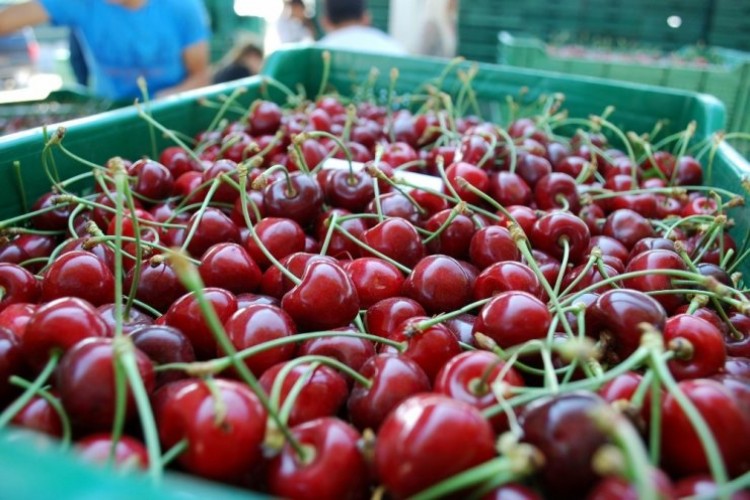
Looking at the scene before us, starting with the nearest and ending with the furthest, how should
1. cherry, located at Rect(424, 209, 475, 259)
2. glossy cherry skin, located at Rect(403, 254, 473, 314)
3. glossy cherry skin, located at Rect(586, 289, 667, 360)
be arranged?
1. glossy cherry skin, located at Rect(586, 289, 667, 360)
2. glossy cherry skin, located at Rect(403, 254, 473, 314)
3. cherry, located at Rect(424, 209, 475, 259)

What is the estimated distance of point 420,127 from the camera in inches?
86.7

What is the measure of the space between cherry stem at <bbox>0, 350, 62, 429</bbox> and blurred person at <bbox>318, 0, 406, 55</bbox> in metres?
3.46

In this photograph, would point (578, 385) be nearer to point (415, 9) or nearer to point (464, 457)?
point (464, 457)

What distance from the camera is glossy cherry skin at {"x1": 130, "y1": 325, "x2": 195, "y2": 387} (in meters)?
0.90

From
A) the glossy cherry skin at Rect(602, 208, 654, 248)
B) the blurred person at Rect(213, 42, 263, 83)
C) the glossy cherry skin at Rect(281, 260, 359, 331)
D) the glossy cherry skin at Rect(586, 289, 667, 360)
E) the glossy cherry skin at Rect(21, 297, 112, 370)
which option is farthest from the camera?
the blurred person at Rect(213, 42, 263, 83)

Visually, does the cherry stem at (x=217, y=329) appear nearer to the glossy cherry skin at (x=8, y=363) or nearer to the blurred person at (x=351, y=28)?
the glossy cherry skin at (x=8, y=363)

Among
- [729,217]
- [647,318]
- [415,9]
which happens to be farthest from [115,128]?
[415,9]

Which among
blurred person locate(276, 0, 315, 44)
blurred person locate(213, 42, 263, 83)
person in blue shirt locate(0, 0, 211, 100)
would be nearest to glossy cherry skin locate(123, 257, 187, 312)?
person in blue shirt locate(0, 0, 211, 100)

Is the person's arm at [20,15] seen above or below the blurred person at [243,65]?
above

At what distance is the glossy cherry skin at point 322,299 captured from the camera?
1049 millimetres

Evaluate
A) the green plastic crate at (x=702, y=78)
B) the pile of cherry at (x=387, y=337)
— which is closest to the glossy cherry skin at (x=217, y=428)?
the pile of cherry at (x=387, y=337)

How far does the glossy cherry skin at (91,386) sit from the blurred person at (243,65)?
162 inches

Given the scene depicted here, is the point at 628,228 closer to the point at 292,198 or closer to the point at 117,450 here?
the point at 292,198

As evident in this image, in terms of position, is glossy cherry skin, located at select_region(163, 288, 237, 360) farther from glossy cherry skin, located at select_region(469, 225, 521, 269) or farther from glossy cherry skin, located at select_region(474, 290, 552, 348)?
glossy cherry skin, located at select_region(469, 225, 521, 269)
